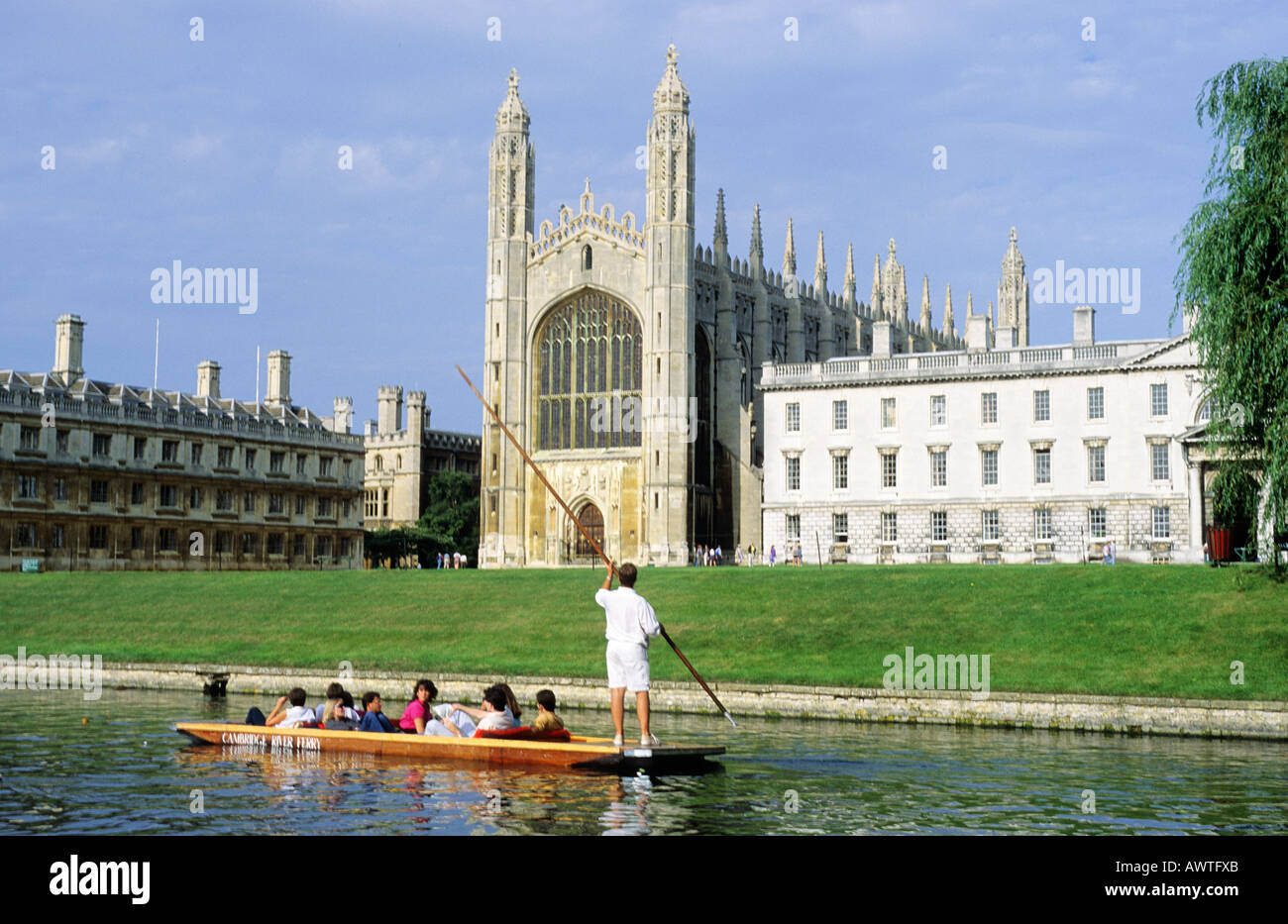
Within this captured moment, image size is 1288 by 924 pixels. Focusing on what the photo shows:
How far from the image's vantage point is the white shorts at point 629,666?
1861cm

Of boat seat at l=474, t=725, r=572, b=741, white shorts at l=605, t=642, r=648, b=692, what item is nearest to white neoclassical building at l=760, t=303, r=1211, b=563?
boat seat at l=474, t=725, r=572, b=741

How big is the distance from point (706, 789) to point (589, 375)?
59846 mm

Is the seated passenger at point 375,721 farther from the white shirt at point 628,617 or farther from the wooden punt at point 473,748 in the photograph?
the white shirt at point 628,617

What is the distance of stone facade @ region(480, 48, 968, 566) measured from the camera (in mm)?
73625

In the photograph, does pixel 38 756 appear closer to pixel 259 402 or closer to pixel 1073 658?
pixel 1073 658

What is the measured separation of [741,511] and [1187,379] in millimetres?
26195

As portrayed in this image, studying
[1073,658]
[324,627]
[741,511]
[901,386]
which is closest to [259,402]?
[741,511]

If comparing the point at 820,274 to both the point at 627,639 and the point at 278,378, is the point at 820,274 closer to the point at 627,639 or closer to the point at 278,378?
the point at 278,378

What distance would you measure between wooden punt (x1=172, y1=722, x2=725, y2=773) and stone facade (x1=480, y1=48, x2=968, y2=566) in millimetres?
49692

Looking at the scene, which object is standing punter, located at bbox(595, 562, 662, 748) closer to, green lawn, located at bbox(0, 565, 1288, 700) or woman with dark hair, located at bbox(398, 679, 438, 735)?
woman with dark hair, located at bbox(398, 679, 438, 735)

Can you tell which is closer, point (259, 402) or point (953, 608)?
point (953, 608)

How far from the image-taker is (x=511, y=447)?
251 ft
